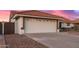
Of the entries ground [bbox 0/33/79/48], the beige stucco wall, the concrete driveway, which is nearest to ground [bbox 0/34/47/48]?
ground [bbox 0/33/79/48]

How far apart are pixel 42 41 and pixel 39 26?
44 centimetres

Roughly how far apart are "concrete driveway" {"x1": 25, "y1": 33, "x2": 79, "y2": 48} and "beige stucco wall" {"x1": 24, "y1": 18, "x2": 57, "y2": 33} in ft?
0.45

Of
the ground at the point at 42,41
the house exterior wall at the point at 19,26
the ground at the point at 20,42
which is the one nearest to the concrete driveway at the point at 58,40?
the ground at the point at 42,41

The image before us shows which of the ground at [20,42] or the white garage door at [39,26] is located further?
the white garage door at [39,26]

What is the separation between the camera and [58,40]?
386 cm

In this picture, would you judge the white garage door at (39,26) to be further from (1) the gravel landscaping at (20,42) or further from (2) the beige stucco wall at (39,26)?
(1) the gravel landscaping at (20,42)

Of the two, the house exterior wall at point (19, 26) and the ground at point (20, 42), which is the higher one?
the house exterior wall at point (19, 26)

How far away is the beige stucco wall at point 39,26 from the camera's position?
4.00 metres

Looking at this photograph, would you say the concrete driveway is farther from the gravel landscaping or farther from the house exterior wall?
the house exterior wall

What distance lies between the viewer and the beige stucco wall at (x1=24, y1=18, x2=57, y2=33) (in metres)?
4.00

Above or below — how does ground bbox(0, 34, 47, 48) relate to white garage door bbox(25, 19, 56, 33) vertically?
below
